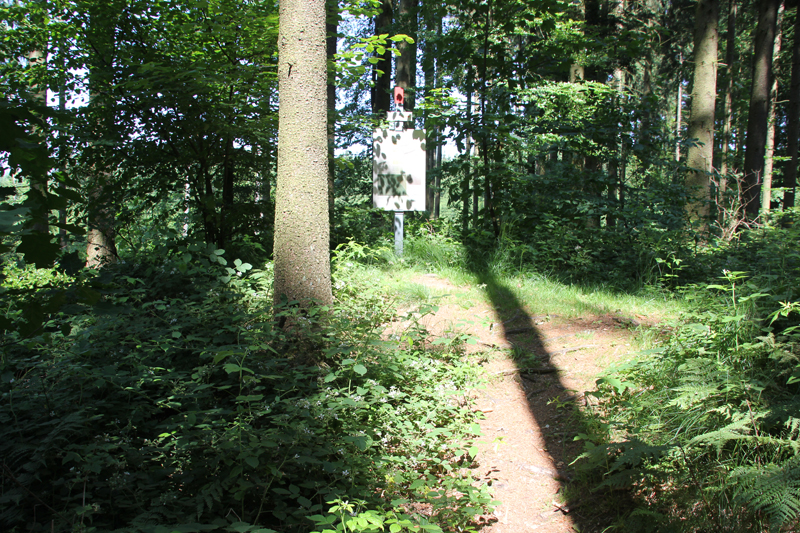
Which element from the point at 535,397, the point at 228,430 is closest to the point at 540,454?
the point at 535,397

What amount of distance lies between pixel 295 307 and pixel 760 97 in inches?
559

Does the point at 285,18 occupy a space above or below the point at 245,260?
above

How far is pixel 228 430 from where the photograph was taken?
2707 millimetres

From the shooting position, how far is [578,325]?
5320mm

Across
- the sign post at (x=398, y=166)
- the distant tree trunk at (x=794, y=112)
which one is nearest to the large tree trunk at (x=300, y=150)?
the sign post at (x=398, y=166)

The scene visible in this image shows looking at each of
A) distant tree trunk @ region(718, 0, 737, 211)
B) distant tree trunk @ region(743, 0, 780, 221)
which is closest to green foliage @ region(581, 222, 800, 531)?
distant tree trunk @ region(743, 0, 780, 221)

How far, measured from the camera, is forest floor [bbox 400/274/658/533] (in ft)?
9.36

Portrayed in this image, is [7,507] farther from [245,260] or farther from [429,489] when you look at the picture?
[245,260]

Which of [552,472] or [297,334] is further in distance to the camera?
[297,334]

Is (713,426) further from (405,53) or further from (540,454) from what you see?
(405,53)

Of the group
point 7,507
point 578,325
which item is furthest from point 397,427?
point 578,325

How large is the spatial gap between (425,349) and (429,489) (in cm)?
189

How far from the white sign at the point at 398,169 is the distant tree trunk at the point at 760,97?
356 inches

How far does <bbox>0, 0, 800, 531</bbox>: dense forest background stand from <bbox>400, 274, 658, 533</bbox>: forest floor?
227mm
